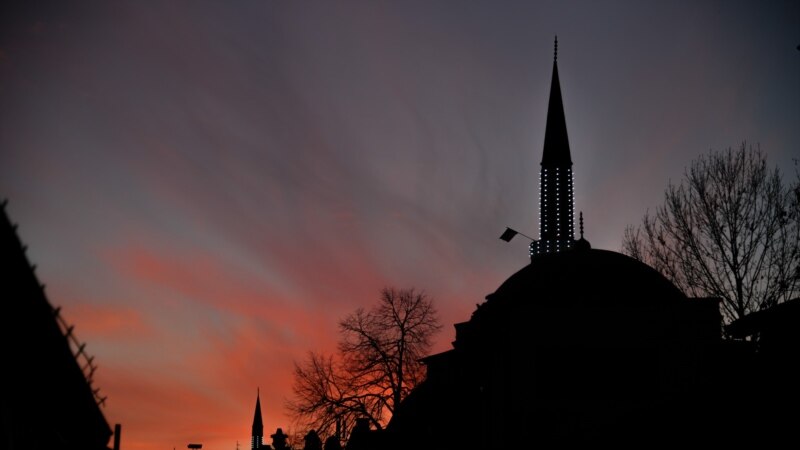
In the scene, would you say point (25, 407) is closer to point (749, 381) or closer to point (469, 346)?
point (749, 381)

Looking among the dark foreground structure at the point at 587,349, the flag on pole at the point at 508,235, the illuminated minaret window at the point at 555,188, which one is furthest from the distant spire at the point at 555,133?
the dark foreground structure at the point at 587,349

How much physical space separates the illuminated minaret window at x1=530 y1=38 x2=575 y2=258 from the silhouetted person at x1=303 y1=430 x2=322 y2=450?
5467cm

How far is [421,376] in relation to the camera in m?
56.4

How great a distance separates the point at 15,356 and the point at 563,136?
348 feet

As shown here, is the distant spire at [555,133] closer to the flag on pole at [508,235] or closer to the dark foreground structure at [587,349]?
the flag on pole at [508,235]

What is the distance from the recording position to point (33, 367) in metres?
17.2

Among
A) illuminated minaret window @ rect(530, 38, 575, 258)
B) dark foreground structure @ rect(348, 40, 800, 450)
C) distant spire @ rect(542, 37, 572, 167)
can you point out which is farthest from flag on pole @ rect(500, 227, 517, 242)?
distant spire @ rect(542, 37, 572, 167)

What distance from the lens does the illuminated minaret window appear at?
340ft

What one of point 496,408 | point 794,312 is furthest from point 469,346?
point 794,312

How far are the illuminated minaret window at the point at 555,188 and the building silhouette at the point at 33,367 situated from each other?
82673 millimetres

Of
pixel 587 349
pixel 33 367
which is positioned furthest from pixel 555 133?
pixel 33 367

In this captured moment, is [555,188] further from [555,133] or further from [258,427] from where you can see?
[258,427]

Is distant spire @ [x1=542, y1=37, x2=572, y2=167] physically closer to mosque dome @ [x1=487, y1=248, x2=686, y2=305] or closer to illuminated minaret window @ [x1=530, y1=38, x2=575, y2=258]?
illuminated minaret window @ [x1=530, y1=38, x2=575, y2=258]

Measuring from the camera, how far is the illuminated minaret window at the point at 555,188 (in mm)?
103625
